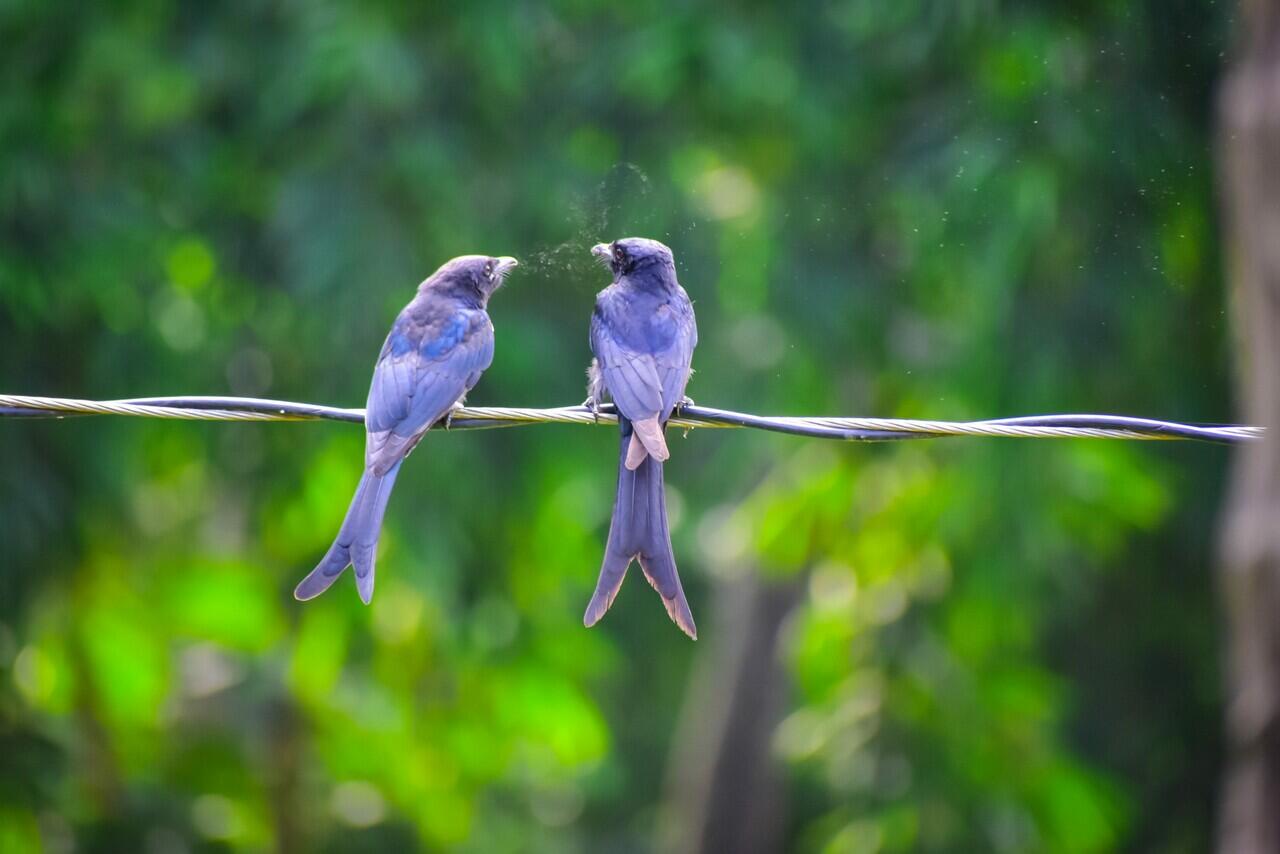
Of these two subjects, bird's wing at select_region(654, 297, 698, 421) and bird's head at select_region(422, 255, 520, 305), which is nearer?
bird's wing at select_region(654, 297, 698, 421)

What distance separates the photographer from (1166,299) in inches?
323

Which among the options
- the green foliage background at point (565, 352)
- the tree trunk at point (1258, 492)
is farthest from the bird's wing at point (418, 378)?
the tree trunk at point (1258, 492)

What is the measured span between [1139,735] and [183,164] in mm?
7240

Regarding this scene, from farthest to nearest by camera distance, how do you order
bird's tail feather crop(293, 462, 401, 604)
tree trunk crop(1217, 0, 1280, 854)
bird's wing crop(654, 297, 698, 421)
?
bird's wing crop(654, 297, 698, 421) < bird's tail feather crop(293, 462, 401, 604) < tree trunk crop(1217, 0, 1280, 854)

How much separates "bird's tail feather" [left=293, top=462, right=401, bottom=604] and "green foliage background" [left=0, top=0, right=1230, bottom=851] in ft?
9.99

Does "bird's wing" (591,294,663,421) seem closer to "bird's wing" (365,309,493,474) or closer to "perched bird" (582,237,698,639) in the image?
"perched bird" (582,237,698,639)

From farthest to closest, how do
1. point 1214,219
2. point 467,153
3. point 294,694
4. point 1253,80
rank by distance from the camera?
point 294,694 < point 467,153 < point 1214,219 < point 1253,80

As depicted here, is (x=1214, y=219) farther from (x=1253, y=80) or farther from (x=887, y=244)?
(x=1253, y=80)

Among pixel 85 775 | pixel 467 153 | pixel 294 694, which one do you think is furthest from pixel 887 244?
pixel 85 775

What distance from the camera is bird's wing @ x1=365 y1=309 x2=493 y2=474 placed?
4.59 meters

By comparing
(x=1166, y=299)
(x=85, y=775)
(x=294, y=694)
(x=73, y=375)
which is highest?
(x=1166, y=299)

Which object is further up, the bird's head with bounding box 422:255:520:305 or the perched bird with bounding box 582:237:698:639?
the bird's head with bounding box 422:255:520:305

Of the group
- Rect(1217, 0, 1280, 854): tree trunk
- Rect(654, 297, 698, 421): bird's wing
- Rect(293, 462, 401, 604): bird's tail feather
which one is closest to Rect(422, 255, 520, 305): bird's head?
Rect(654, 297, 698, 421): bird's wing

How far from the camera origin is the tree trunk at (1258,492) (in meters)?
2.71
